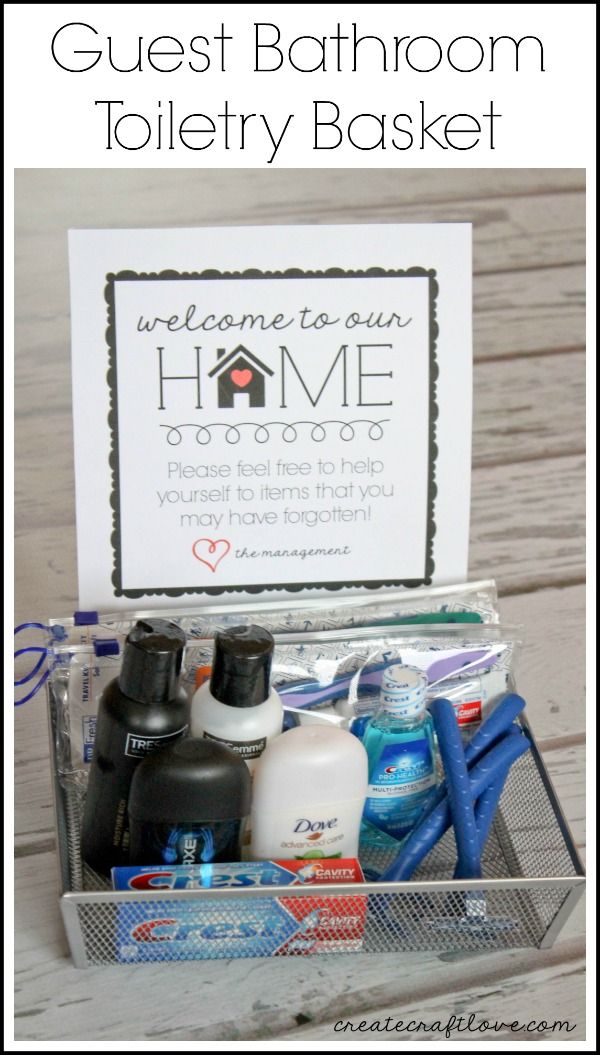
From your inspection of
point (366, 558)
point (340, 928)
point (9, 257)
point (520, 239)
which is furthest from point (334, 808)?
point (520, 239)

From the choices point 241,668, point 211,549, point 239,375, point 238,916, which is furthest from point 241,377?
point 238,916

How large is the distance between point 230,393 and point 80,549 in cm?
13

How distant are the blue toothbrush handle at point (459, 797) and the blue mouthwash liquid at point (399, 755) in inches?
0.5

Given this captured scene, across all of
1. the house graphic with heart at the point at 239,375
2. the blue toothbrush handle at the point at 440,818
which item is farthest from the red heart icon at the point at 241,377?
the blue toothbrush handle at the point at 440,818

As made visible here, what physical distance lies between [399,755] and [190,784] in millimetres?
135

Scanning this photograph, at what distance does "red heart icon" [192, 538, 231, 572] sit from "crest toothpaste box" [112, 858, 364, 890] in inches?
9.2

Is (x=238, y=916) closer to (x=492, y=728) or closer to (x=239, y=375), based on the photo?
(x=492, y=728)

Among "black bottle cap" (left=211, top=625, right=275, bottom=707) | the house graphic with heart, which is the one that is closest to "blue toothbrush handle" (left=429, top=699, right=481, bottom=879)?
"black bottle cap" (left=211, top=625, right=275, bottom=707)

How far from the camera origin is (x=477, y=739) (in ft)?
2.10

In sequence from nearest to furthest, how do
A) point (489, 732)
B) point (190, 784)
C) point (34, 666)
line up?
point (190, 784), point (489, 732), point (34, 666)

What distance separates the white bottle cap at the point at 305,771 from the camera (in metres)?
0.56

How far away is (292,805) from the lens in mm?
561

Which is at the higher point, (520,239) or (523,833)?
(520,239)

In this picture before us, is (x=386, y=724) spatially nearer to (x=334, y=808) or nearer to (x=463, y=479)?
(x=334, y=808)
